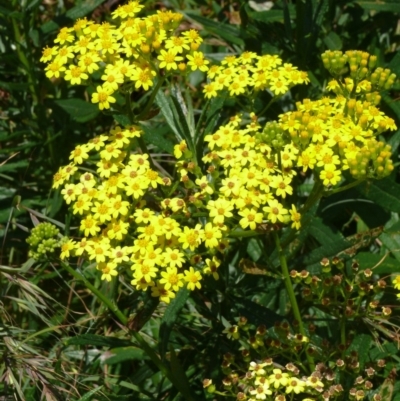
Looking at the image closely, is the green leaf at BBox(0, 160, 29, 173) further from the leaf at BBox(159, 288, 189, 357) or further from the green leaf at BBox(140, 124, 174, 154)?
the leaf at BBox(159, 288, 189, 357)

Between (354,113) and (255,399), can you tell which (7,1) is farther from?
(255,399)

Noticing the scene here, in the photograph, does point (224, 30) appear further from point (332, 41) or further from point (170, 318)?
point (170, 318)

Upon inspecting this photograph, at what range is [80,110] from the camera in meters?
4.24

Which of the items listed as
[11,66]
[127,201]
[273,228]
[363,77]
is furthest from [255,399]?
[11,66]

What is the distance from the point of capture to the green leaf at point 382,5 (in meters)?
4.00

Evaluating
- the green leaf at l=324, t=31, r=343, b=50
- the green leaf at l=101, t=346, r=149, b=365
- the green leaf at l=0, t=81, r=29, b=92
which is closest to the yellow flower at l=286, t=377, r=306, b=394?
the green leaf at l=101, t=346, r=149, b=365

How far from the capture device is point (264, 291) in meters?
3.56

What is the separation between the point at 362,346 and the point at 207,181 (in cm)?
96

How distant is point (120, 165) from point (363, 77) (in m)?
1.07

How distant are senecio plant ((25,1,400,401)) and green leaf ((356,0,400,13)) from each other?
83 cm

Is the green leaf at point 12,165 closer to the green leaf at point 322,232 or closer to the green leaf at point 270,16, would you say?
the green leaf at point 270,16

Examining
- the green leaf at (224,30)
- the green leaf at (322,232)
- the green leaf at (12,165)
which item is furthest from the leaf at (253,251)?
the green leaf at (12,165)

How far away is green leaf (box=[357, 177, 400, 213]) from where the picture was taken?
362 cm

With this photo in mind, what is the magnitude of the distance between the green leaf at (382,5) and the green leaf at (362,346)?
173 cm
